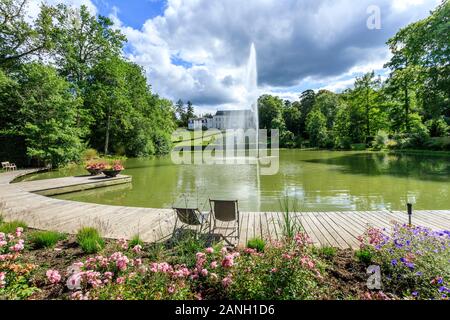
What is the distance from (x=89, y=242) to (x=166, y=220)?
5.25 ft

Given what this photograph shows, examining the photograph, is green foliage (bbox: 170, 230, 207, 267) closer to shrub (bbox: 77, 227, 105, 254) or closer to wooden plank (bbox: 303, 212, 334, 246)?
shrub (bbox: 77, 227, 105, 254)

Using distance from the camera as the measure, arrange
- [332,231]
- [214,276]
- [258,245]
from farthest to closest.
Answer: [332,231] → [258,245] → [214,276]

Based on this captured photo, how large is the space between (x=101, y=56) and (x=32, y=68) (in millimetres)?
7631

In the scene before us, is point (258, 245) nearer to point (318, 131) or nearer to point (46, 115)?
point (46, 115)

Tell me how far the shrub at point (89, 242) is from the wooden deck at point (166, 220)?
43 centimetres

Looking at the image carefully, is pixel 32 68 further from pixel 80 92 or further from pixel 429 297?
pixel 429 297

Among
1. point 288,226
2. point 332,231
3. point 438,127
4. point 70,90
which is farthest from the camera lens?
point 438,127

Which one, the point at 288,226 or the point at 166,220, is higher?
the point at 288,226

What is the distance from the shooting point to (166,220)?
14.7ft

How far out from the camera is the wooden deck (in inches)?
148

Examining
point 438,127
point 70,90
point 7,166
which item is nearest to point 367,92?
point 438,127

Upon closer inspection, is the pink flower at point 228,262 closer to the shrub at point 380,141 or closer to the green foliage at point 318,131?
the shrub at point 380,141

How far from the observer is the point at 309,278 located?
2158mm

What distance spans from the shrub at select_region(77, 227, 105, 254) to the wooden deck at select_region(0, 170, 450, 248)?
0.43 metres
